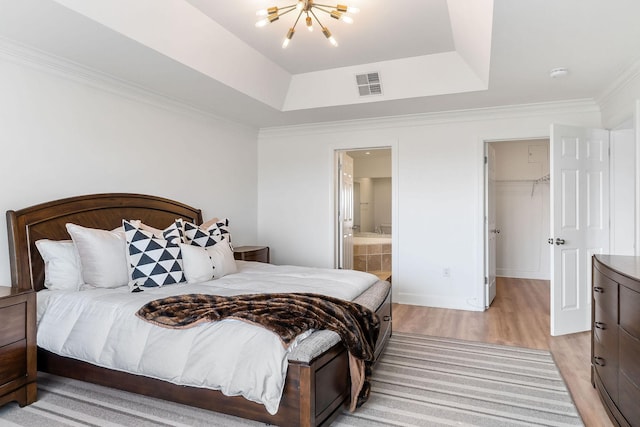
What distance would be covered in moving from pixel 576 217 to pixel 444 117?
1.80 meters

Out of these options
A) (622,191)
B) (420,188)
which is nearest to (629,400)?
(622,191)

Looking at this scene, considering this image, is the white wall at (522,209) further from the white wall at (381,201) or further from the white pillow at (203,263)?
the white pillow at (203,263)

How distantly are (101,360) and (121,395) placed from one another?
30cm

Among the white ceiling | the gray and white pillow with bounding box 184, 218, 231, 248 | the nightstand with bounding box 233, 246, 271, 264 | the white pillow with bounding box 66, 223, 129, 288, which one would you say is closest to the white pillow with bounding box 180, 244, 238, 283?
the gray and white pillow with bounding box 184, 218, 231, 248

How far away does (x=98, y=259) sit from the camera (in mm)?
2744

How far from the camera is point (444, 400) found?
2381mm

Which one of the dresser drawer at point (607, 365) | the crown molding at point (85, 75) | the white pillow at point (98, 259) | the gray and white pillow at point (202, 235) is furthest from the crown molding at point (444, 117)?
the white pillow at point (98, 259)

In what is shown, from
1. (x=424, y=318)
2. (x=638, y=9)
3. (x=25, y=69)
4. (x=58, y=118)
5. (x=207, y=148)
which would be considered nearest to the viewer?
(x=638, y=9)

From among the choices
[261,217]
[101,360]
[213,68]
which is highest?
[213,68]

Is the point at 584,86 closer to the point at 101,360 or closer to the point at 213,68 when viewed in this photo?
the point at 213,68

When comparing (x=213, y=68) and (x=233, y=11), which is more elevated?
(x=233, y=11)

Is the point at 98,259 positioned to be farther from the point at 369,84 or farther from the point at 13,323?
the point at 369,84

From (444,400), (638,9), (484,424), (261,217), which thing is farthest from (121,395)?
(638,9)

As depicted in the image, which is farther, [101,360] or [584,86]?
[584,86]
